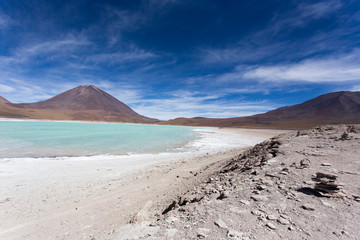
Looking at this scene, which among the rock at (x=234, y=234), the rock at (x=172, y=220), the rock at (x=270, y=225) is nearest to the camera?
Answer: the rock at (x=234, y=234)

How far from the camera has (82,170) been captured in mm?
7031

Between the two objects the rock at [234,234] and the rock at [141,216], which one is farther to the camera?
the rock at [141,216]

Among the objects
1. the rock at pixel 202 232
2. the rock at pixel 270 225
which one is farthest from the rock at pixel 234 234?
the rock at pixel 270 225

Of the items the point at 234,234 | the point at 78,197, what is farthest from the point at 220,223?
the point at 78,197

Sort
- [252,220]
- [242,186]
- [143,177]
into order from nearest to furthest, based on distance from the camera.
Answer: [252,220] → [242,186] → [143,177]

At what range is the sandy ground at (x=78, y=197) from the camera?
318cm

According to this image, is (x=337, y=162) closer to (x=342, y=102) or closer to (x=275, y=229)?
(x=275, y=229)

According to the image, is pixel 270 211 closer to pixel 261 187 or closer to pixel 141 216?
pixel 261 187

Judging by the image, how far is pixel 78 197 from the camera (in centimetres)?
450

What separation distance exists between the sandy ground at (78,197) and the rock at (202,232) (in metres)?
1.45

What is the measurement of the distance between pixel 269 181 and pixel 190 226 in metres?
2.05

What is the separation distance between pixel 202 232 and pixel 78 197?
161 inches

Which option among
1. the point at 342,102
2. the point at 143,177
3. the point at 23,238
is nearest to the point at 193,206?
the point at 23,238

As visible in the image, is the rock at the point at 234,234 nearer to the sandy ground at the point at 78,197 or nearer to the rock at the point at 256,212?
the rock at the point at 256,212
